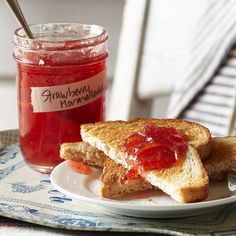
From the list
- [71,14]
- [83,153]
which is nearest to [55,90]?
[83,153]

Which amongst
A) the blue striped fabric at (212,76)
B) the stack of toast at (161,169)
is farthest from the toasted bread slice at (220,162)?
the blue striped fabric at (212,76)

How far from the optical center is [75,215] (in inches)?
37.8

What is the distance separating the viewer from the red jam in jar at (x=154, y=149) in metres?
0.96

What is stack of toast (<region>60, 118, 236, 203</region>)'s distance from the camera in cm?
92

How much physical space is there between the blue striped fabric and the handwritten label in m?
0.76

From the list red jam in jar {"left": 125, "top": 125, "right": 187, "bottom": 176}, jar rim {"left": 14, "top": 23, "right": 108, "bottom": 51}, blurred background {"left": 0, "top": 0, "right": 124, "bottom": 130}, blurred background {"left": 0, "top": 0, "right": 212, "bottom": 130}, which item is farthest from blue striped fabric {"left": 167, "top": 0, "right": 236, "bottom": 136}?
red jam in jar {"left": 125, "top": 125, "right": 187, "bottom": 176}

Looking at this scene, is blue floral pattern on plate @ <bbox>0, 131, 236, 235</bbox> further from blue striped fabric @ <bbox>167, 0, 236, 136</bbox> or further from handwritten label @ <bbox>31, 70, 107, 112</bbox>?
blue striped fabric @ <bbox>167, 0, 236, 136</bbox>

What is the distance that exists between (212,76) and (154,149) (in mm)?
929

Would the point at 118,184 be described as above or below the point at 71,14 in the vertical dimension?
above

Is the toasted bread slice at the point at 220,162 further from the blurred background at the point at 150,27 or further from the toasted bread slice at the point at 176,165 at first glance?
the blurred background at the point at 150,27

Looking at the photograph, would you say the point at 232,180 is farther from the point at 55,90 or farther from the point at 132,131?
the point at 55,90

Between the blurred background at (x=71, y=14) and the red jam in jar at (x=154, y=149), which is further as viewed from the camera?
the blurred background at (x=71, y=14)

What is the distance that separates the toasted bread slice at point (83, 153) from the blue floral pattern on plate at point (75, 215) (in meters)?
0.06

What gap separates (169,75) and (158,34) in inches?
4.8
